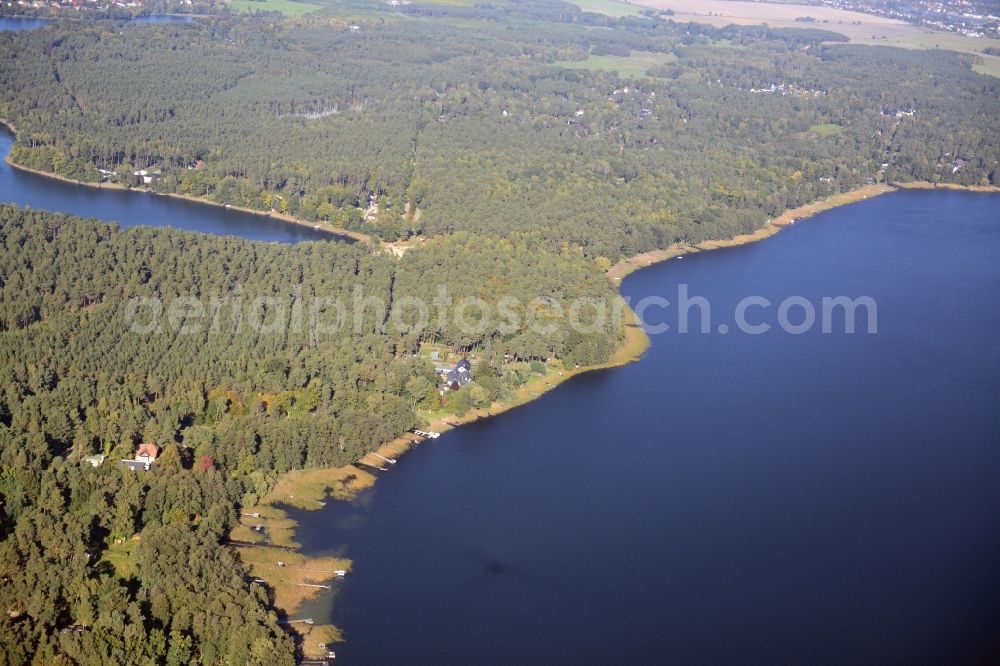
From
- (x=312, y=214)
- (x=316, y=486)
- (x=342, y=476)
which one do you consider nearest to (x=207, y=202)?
(x=312, y=214)

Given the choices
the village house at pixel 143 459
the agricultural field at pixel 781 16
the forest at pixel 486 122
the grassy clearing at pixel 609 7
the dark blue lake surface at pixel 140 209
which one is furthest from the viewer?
the grassy clearing at pixel 609 7

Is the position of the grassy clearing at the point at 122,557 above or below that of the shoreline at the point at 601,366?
below

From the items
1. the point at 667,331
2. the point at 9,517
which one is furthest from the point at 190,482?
the point at 667,331

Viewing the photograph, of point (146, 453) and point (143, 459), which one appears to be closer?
point (143, 459)

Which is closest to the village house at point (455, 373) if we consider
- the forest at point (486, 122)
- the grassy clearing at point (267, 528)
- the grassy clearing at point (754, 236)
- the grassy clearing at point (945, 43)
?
the grassy clearing at point (267, 528)

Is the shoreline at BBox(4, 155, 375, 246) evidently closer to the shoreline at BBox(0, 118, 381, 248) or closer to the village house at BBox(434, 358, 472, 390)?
the shoreline at BBox(0, 118, 381, 248)

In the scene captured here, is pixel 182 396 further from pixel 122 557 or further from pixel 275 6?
pixel 275 6

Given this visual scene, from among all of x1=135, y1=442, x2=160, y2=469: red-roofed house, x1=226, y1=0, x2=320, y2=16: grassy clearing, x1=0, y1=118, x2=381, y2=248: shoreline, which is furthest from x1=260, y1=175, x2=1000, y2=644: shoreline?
x1=226, y1=0, x2=320, y2=16: grassy clearing

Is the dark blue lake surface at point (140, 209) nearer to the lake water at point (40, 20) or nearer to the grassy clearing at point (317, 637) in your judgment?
the grassy clearing at point (317, 637)
